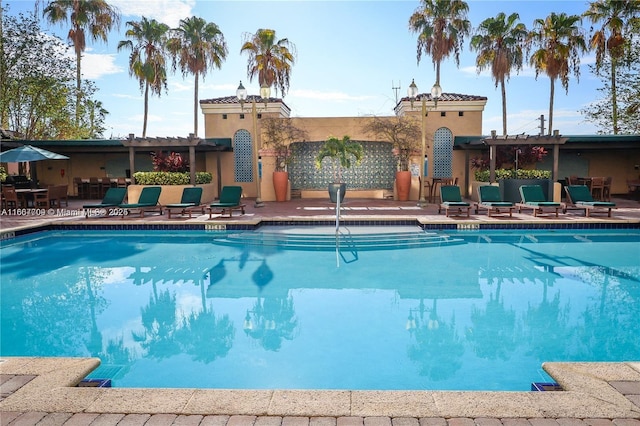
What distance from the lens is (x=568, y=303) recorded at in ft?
19.1

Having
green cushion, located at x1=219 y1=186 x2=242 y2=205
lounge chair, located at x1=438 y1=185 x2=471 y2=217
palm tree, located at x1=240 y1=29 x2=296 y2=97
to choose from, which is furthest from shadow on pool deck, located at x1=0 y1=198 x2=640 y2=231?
palm tree, located at x1=240 y1=29 x2=296 y2=97

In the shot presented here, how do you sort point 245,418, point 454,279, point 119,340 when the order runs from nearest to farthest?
point 245,418, point 119,340, point 454,279

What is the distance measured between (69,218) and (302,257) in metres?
7.79

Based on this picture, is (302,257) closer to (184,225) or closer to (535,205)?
(184,225)

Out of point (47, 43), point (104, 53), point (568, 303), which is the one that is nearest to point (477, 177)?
point (568, 303)

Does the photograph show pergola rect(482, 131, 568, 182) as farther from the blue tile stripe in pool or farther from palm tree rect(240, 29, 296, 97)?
palm tree rect(240, 29, 296, 97)

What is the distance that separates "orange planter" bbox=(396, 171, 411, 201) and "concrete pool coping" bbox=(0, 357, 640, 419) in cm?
1448

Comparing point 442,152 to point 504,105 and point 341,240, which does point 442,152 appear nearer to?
point 504,105

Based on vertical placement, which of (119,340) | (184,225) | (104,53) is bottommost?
(119,340)

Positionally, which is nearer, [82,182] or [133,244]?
[133,244]

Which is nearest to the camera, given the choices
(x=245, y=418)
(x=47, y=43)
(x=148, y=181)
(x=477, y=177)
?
(x=245, y=418)

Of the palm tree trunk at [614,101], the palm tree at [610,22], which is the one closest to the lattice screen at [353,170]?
the palm tree at [610,22]

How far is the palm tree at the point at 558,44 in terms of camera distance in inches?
771

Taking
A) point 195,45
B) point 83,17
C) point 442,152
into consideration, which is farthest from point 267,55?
point 83,17
